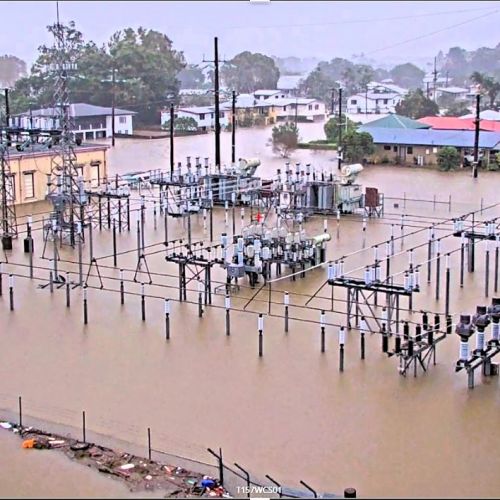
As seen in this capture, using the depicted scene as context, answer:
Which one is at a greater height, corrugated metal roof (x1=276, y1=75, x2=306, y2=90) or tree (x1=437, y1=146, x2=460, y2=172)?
corrugated metal roof (x1=276, y1=75, x2=306, y2=90)

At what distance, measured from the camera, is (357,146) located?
1600 centimetres

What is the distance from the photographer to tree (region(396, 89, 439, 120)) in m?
22.4

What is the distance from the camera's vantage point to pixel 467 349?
16.5 feet

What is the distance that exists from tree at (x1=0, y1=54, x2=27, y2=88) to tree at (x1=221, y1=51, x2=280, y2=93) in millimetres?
9443

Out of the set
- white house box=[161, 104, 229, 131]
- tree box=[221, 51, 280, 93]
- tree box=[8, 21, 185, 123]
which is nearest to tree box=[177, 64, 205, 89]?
tree box=[221, 51, 280, 93]

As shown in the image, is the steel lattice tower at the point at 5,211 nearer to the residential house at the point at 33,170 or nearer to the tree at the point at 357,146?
the residential house at the point at 33,170

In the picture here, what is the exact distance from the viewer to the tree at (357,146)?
52.3 ft

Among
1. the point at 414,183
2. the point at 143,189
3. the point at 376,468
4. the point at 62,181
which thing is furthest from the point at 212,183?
the point at 376,468

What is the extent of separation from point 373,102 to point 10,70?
1180 cm

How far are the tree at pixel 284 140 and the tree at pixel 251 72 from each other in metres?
9.60

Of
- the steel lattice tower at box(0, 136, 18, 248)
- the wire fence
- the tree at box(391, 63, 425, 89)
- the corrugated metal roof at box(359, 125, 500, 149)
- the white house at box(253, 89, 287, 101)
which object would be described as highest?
the tree at box(391, 63, 425, 89)

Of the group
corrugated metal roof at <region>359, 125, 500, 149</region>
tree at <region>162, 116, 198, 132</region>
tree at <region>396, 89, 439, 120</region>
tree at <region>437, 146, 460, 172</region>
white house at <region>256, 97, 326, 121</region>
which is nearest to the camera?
tree at <region>437, 146, 460, 172</region>

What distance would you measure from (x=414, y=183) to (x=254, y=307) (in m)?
7.63

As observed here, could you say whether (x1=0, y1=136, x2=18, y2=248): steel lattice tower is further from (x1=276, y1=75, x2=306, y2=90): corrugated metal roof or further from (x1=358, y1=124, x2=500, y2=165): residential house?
(x1=276, y1=75, x2=306, y2=90): corrugated metal roof
